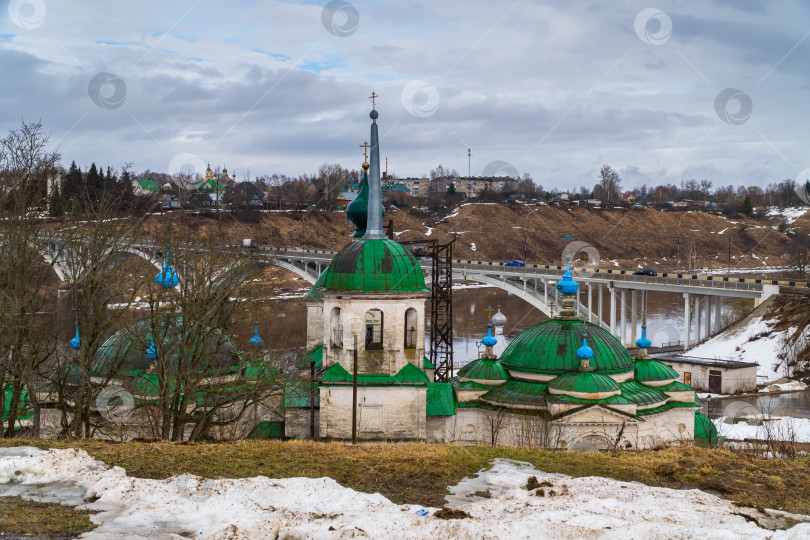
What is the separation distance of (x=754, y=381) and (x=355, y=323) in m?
24.2

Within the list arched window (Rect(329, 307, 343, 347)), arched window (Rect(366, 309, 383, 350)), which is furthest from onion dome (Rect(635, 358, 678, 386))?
arched window (Rect(329, 307, 343, 347))

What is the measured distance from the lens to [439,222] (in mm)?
104875

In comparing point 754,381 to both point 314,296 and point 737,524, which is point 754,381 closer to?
point 314,296

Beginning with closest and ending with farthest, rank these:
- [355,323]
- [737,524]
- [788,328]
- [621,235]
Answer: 1. [737,524]
2. [355,323]
3. [788,328]
4. [621,235]

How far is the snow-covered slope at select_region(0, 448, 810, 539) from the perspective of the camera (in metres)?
8.38

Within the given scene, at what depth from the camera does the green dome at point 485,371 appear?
62.3ft

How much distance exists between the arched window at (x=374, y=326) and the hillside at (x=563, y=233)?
6849cm

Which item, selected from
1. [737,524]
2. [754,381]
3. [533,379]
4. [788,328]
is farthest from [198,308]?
[788,328]

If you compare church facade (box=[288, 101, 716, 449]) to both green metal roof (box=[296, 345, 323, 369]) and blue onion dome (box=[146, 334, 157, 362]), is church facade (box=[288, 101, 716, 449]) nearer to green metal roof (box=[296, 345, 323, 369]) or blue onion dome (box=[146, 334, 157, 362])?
green metal roof (box=[296, 345, 323, 369])

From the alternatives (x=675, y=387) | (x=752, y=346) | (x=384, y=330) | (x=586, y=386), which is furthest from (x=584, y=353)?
(x=752, y=346)

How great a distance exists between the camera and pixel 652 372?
773 inches

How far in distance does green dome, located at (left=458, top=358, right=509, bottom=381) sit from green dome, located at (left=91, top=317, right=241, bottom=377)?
212 inches

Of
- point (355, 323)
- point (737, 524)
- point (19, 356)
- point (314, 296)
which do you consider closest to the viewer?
point (737, 524)

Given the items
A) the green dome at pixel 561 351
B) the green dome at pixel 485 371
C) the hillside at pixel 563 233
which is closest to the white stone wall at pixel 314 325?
the green dome at pixel 485 371
